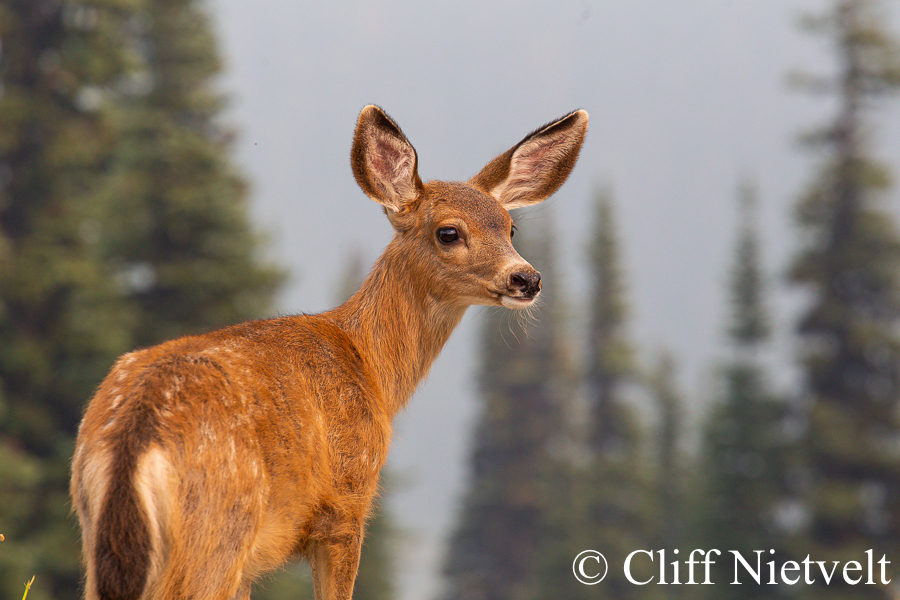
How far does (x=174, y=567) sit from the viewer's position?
419cm

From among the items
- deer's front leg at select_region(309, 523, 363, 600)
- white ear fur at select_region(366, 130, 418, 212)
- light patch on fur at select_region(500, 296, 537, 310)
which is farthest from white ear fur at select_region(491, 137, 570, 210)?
deer's front leg at select_region(309, 523, 363, 600)

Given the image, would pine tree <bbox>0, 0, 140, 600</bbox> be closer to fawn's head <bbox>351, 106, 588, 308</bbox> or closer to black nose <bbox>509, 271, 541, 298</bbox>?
fawn's head <bbox>351, 106, 588, 308</bbox>

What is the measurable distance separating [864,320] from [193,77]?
1177 inches

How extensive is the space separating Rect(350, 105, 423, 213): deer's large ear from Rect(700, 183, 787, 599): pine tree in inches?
1720

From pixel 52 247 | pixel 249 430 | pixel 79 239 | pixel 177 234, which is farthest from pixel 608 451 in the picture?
pixel 249 430

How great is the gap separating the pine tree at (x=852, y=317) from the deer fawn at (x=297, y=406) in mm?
39695

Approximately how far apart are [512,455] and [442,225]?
193 feet

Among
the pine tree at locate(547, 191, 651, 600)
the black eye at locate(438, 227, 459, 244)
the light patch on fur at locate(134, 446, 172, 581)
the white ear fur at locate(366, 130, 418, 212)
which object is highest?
the pine tree at locate(547, 191, 651, 600)

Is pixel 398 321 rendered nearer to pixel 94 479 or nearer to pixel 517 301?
pixel 517 301

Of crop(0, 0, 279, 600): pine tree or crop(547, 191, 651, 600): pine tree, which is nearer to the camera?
crop(0, 0, 279, 600): pine tree

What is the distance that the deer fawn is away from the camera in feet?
13.6

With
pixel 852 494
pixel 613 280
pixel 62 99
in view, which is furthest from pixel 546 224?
pixel 62 99

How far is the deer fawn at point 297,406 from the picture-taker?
4.16 m

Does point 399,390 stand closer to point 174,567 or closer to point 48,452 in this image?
point 174,567
